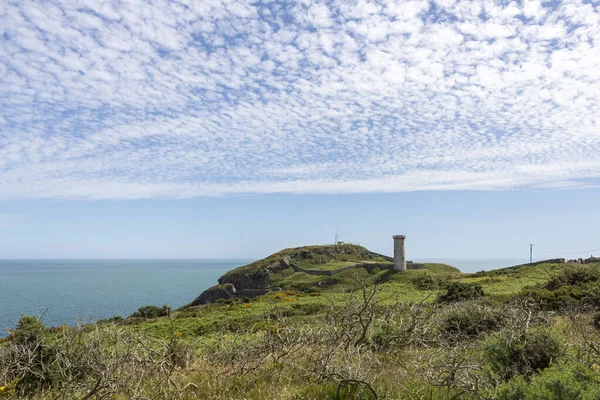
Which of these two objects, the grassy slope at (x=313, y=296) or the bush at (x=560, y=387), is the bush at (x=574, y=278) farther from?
the bush at (x=560, y=387)

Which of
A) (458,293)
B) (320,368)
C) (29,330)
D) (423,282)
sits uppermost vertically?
(320,368)

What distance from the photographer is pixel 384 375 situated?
→ 6.00 meters

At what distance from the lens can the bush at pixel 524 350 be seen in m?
6.22

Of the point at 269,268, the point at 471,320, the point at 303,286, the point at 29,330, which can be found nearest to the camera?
the point at 29,330

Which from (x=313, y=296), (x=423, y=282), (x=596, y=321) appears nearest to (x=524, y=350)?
(x=596, y=321)

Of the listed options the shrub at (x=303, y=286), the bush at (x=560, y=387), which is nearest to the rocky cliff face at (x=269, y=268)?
the shrub at (x=303, y=286)

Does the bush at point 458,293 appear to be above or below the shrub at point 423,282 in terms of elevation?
above

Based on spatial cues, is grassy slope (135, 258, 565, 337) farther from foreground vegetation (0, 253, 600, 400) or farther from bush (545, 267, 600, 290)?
bush (545, 267, 600, 290)

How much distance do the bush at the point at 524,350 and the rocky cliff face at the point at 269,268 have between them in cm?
5187

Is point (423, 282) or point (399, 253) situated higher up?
point (399, 253)

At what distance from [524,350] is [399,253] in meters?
46.8

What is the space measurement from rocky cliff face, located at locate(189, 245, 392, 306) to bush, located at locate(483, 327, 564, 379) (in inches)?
2042

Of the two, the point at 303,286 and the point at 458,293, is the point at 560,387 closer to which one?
the point at 458,293

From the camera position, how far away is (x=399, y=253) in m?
51.9
